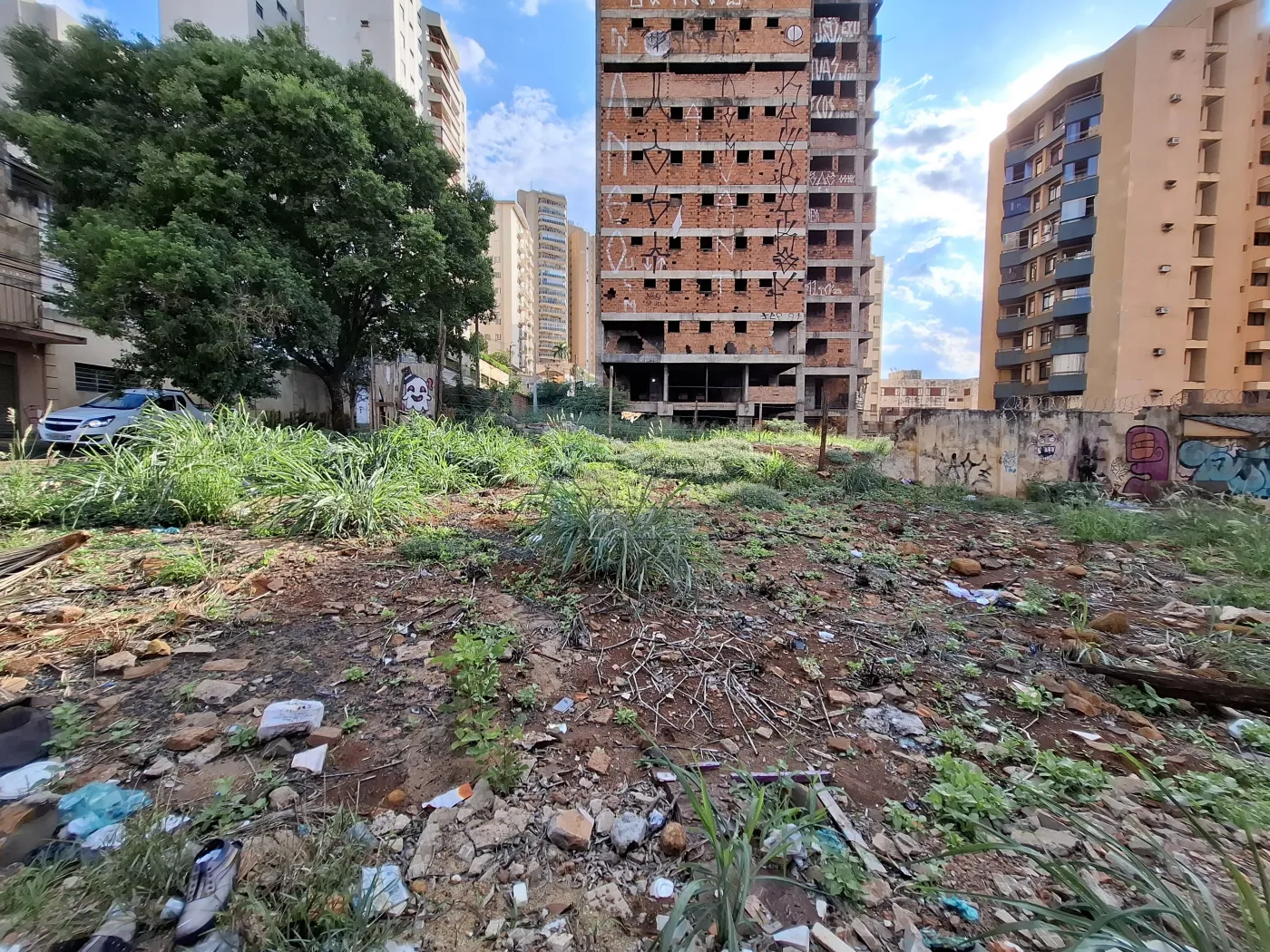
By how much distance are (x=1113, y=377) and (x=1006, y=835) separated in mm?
32079

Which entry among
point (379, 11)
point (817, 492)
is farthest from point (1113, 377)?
point (379, 11)

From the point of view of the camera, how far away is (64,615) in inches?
108

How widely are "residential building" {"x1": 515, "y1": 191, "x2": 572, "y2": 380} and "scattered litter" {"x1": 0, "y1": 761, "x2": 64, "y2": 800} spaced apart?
7434cm

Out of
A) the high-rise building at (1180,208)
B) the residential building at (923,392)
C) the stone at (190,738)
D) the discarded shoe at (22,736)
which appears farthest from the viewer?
the residential building at (923,392)

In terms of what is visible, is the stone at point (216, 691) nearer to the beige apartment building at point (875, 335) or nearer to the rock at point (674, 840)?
the rock at point (674, 840)

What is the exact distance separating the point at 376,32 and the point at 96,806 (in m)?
39.1

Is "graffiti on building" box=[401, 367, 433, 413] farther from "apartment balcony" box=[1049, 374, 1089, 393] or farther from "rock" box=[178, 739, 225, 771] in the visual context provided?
"apartment balcony" box=[1049, 374, 1089, 393]

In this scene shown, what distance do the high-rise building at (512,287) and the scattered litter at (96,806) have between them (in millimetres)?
52260

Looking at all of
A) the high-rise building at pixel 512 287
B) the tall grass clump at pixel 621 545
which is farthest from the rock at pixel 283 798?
the high-rise building at pixel 512 287

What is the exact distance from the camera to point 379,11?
28359 mm

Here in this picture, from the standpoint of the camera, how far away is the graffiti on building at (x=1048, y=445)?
8500 mm

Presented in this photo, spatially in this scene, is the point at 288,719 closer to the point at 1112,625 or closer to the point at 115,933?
the point at 115,933

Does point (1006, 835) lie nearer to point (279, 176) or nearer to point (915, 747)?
point (915, 747)

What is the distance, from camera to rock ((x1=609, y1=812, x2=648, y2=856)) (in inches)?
63.9
